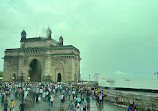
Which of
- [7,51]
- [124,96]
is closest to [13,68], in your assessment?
[7,51]

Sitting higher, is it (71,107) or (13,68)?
(13,68)

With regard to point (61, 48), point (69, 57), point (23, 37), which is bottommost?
point (69, 57)

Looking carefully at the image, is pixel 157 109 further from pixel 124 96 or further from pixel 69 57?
pixel 69 57

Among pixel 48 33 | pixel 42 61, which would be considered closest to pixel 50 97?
pixel 42 61

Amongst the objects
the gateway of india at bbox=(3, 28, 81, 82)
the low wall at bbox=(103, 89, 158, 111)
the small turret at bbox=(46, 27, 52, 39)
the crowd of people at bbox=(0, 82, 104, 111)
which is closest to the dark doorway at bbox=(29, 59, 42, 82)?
the gateway of india at bbox=(3, 28, 81, 82)

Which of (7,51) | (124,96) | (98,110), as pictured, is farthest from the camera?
(7,51)

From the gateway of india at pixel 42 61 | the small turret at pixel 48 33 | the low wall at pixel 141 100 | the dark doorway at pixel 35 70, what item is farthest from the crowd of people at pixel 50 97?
the small turret at pixel 48 33

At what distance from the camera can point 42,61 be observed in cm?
4984

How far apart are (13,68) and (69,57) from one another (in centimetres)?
2305

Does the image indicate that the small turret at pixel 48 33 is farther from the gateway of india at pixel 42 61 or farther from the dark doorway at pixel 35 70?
the dark doorway at pixel 35 70

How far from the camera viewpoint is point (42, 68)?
49594 mm

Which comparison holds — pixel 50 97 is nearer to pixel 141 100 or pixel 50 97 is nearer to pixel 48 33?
pixel 141 100

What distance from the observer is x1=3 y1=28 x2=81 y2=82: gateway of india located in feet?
154

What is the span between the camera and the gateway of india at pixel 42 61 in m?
47.0
